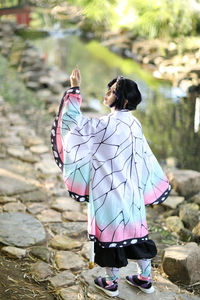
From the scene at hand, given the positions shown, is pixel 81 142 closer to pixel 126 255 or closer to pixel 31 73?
pixel 126 255

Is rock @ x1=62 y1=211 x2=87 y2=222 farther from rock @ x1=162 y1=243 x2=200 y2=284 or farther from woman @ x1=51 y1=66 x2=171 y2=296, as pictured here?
woman @ x1=51 y1=66 x2=171 y2=296

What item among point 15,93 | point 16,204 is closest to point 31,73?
point 15,93

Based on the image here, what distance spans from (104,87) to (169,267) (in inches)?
223

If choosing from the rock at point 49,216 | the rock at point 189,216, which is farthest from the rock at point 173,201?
the rock at point 49,216

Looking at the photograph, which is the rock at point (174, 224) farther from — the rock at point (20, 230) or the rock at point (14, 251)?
the rock at point (14, 251)

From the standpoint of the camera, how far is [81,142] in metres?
2.59

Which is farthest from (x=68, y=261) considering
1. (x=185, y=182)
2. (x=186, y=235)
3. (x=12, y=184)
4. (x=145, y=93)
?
(x=145, y=93)

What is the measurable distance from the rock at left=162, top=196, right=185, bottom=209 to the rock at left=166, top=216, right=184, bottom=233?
236 millimetres

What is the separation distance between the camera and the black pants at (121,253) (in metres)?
2.56

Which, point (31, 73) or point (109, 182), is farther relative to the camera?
point (31, 73)

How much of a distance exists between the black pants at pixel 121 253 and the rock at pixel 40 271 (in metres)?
0.43

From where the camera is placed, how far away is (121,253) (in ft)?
8.48

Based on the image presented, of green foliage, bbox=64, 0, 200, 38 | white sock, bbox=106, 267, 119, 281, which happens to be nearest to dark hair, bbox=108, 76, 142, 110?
white sock, bbox=106, 267, 119, 281

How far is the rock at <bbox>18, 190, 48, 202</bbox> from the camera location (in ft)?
12.9
